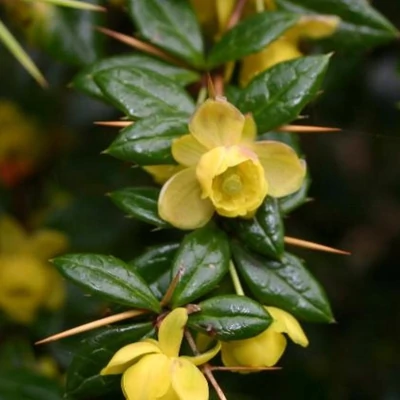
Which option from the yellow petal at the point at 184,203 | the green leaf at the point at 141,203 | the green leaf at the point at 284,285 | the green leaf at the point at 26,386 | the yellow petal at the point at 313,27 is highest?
the yellow petal at the point at 313,27

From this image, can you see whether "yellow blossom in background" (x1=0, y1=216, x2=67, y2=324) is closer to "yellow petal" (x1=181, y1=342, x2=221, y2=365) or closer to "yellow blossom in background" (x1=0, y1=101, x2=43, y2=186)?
"yellow blossom in background" (x1=0, y1=101, x2=43, y2=186)

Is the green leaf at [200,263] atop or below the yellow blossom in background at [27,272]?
atop

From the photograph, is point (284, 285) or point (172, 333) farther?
point (284, 285)

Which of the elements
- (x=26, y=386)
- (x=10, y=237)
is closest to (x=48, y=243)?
(x=10, y=237)

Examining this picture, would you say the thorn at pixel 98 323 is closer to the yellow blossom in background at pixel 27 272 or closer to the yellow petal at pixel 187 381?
the yellow petal at pixel 187 381

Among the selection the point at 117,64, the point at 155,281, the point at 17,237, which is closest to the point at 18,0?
the point at 117,64

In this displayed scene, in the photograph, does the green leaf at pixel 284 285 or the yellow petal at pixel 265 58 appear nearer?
the green leaf at pixel 284 285

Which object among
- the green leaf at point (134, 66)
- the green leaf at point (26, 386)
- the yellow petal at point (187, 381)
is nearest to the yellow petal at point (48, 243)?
the green leaf at point (26, 386)

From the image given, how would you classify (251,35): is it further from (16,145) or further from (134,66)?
(16,145)
